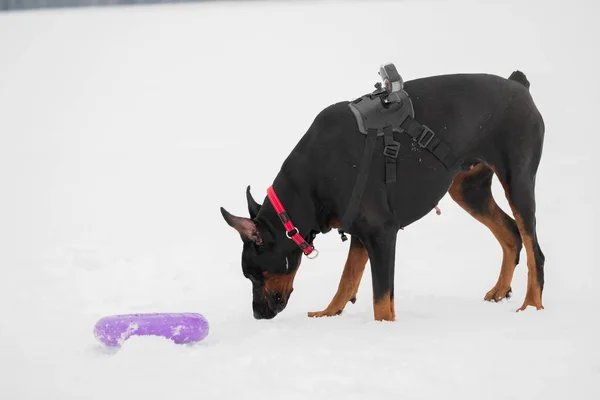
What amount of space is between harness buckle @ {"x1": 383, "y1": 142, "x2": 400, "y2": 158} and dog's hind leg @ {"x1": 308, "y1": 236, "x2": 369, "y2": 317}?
769mm

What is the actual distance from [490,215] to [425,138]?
1.07 m

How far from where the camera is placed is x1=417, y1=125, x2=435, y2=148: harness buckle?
541cm

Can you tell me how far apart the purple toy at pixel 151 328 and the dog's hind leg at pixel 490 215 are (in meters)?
2.36

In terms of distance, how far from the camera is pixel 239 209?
374 inches

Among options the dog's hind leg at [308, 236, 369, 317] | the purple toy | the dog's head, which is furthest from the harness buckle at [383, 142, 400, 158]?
the purple toy

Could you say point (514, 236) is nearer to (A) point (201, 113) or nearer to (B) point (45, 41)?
(A) point (201, 113)

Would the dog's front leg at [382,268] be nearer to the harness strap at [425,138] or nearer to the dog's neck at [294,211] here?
the dog's neck at [294,211]

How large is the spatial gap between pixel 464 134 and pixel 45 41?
1399cm

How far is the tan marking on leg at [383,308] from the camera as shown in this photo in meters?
5.32

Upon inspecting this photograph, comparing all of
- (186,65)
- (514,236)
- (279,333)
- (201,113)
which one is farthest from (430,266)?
(186,65)

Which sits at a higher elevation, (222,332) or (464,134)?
(464,134)

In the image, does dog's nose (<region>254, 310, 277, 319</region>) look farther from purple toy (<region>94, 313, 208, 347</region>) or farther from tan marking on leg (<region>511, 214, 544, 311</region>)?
tan marking on leg (<region>511, 214, 544, 311</region>)

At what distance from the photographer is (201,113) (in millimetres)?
13922

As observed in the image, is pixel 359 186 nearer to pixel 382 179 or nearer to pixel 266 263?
pixel 382 179
